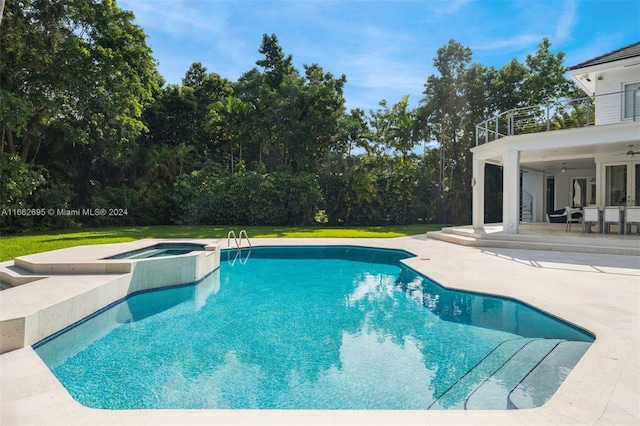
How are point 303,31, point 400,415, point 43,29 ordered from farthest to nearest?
point 43,29
point 303,31
point 400,415

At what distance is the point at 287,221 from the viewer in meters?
24.0

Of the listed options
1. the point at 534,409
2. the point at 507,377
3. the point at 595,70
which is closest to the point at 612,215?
the point at 595,70

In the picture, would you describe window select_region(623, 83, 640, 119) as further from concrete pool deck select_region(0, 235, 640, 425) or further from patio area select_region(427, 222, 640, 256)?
concrete pool deck select_region(0, 235, 640, 425)

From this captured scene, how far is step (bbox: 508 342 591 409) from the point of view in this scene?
386cm

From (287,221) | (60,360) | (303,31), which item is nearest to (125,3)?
(303,31)

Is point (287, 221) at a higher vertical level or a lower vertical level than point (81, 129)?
lower

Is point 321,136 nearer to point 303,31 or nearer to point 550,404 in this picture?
point 303,31

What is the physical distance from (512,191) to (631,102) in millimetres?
5433

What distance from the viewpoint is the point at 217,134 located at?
2695 centimetres

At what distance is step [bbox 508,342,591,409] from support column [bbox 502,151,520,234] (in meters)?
10.2

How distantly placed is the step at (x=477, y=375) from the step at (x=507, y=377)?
6cm

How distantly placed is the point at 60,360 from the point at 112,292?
8.75ft

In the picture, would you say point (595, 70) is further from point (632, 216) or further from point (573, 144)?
point (632, 216)

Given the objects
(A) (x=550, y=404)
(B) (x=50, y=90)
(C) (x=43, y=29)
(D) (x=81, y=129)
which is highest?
(C) (x=43, y=29)
